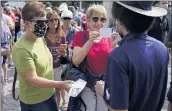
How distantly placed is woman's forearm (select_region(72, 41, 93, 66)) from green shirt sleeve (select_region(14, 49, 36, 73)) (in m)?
0.39

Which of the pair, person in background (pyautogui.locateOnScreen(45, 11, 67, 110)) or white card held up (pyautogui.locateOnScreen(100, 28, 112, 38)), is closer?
white card held up (pyautogui.locateOnScreen(100, 28, 112, 38))

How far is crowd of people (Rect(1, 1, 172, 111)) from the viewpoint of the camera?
1.73m

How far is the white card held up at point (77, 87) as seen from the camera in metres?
2.45

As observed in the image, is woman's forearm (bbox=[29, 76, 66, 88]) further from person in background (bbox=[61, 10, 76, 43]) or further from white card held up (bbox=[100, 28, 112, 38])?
person in background (bbox=[61, 10, 76, 43])

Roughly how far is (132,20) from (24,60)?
3.30 feet

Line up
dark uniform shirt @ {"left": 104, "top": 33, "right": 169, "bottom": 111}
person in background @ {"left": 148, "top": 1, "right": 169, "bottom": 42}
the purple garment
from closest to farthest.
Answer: dark uniform shirt @ {"left": 104, "top": 33, "right": 169, "bottom": 111}
the purple garment
person in background @ {"left": 148, "top": 1, "right": 169, "bottom": 42}

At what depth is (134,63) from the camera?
1.70 m

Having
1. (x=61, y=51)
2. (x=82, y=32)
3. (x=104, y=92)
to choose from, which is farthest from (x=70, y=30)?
(x=104, y=92)

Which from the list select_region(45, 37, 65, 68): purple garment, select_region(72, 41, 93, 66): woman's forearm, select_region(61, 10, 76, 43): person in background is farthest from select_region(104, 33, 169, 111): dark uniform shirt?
select_region(61, 10, 76, 43): person in background

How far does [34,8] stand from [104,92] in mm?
1022

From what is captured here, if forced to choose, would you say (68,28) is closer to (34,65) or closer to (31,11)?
(31,11)

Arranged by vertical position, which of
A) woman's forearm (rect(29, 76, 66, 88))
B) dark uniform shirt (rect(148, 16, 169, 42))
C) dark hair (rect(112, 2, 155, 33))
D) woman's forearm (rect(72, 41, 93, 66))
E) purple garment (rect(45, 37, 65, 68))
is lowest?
purple garment (rect(45, 37, 65, 68))

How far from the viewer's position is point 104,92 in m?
1.87

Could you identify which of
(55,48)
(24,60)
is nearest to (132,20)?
(24,60)
